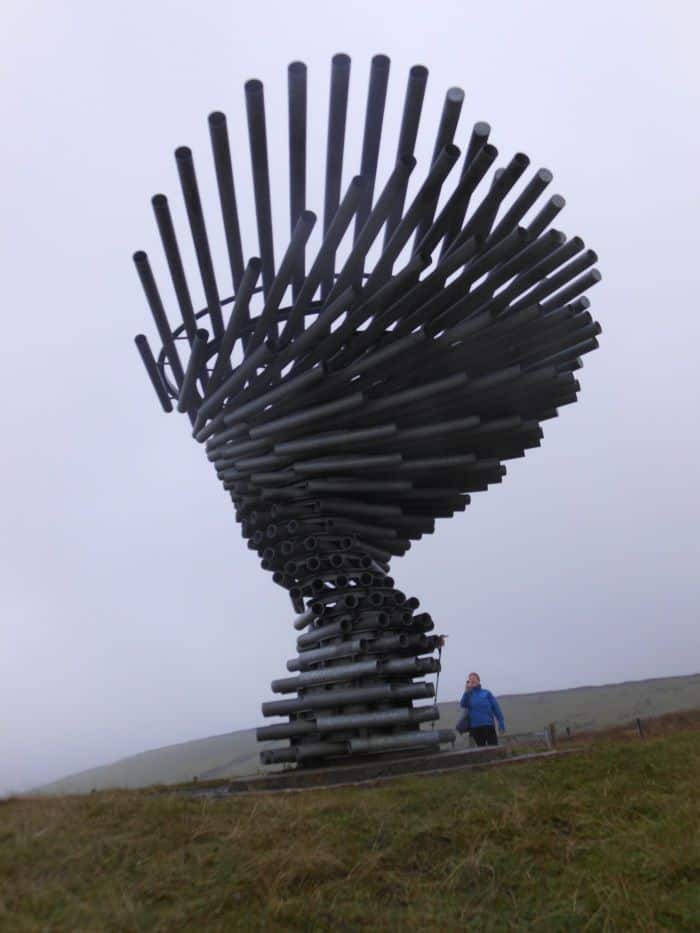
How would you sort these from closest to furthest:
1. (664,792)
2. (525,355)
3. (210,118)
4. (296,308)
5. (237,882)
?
1. (237,882)
2. (664,792)
3. (210,118)
4. (296,308)
5. (525,355)

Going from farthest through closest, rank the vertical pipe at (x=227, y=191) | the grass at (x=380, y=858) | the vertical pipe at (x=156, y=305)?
the vertical pipe at (x=156, y=305), the vertical pipe at (x=227, y=191), the grass at (x=380, y=858)

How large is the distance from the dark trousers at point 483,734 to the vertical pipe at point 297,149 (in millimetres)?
6434

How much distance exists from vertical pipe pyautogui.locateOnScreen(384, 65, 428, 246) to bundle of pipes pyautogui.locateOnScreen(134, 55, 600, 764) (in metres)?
0.03

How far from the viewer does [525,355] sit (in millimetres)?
12070

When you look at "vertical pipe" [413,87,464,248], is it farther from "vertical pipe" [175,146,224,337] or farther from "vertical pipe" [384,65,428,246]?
"vertical pipe" [175,146,224,337]

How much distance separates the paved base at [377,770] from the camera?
9.27 m

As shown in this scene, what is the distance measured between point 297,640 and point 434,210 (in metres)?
6.09

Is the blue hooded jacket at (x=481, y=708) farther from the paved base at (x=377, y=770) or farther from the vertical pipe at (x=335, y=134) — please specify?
the vertical pipe at (x=335, y=134)

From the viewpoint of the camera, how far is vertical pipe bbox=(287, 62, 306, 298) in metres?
10.3

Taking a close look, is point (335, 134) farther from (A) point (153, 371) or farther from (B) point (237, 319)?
(A) point (153, 371)

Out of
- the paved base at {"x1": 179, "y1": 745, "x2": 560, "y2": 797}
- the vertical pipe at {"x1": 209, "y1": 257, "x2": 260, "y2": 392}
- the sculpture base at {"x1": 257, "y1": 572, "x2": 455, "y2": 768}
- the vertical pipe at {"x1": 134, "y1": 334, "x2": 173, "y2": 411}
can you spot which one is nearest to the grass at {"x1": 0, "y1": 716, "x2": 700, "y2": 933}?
the paved base at {"x1": 179, "y1": 745, "x2": 560, "y2": 797}

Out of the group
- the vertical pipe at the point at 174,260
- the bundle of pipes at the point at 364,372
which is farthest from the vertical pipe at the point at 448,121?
the vertical pipe at the point at 174,260

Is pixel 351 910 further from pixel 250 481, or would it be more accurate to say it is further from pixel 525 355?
pixel 525 355

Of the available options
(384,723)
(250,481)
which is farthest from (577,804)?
(250,481)
